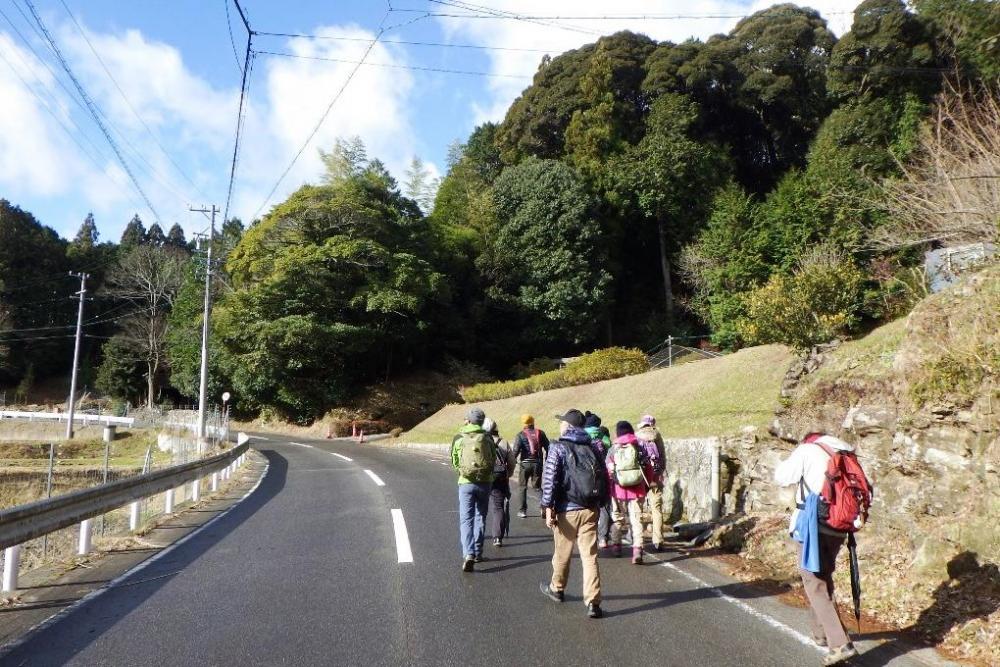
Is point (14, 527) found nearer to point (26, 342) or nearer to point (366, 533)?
point (366, 533)

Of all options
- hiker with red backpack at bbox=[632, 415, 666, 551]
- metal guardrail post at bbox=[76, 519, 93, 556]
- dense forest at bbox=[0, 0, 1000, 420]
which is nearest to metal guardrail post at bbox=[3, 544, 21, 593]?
metal guardrail post at bbox=[76, 519, 93, 556]

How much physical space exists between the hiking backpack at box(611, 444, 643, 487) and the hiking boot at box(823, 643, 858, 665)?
331 centimetres

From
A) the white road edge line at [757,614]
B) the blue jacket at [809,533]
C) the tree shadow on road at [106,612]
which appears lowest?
the white road edge line at [757,614]

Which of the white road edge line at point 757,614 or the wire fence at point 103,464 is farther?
the wire fence at point 103,464

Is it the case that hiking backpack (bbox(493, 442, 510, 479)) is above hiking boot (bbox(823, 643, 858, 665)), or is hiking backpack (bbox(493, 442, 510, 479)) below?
above

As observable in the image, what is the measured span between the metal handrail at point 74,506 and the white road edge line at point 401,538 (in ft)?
11.9

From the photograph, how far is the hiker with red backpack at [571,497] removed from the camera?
5.80 m

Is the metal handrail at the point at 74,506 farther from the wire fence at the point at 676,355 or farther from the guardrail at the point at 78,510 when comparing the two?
the wire fence at the point at 676,355

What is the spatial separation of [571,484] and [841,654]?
2310 mm

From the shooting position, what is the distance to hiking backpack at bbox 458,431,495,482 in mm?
7371

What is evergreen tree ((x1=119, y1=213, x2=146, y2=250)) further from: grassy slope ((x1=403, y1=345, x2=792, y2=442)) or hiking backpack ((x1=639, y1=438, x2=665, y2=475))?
hiking backpack ((x1=639, y1=438, x2=665, y2=475))

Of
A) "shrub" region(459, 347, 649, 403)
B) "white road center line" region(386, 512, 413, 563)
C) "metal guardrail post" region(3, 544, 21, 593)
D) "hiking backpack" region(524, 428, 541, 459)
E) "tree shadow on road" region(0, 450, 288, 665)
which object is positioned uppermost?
"shrub" region(459, 347, 649, 403)

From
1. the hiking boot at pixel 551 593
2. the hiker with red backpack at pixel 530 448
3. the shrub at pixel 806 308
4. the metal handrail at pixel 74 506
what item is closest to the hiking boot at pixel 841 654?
the hiking boot at pixel 551 593

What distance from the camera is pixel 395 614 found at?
5555mm
